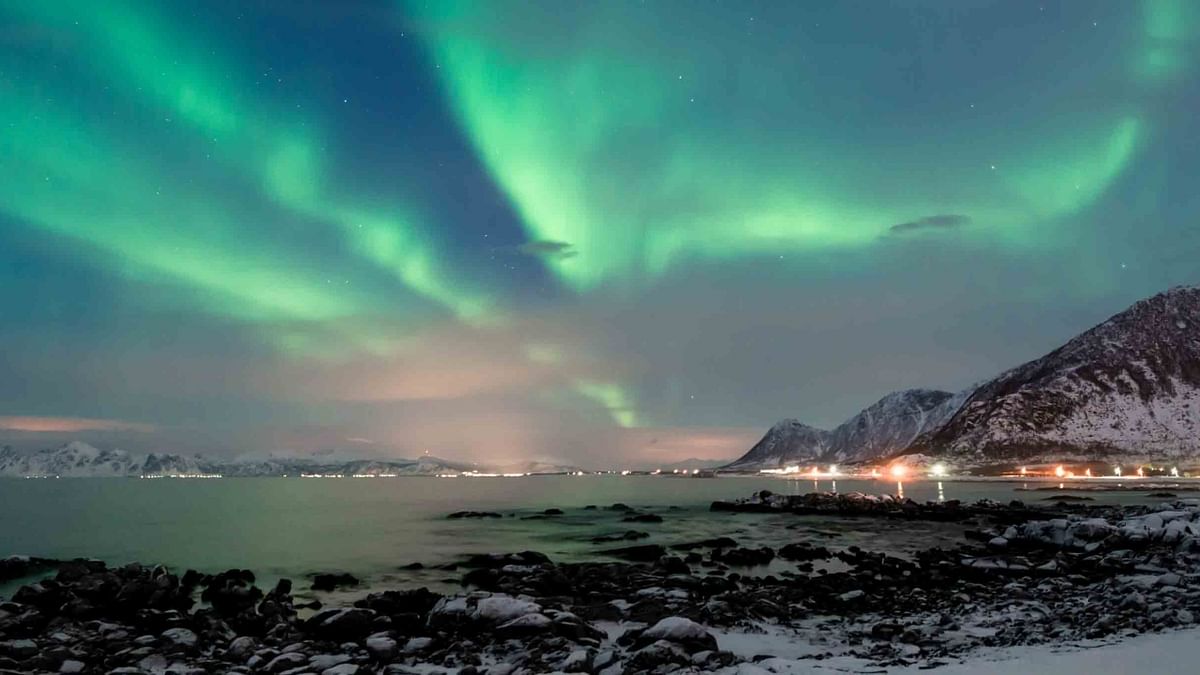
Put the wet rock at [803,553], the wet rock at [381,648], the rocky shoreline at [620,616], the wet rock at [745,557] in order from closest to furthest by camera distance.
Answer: the rocky shoreline at [620,616], the wet rock at [381,648], the wet rock at [745,557], the wet rock at [803,553]

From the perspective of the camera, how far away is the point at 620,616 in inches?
906

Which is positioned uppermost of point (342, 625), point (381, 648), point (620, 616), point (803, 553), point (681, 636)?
point (681, 636)

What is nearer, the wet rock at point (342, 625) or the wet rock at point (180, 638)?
the wet rock at point (180, 638)

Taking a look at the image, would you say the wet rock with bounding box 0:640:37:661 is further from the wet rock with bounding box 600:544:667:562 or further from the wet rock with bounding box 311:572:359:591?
the wet rock with bounding box 600:544:667:562

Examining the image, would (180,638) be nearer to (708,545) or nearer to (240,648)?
(240,648)

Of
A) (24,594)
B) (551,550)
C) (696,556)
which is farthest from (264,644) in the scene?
(551,550)

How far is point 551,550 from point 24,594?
3047 cm

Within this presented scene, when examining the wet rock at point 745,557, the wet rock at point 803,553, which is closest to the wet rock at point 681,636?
the wet rock at point 745,557

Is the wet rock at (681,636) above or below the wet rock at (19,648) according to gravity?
above

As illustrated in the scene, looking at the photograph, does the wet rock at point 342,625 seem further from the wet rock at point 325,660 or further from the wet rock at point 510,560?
the wet rock at point 510,560

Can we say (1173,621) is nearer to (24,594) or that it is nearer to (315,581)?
(315,581)

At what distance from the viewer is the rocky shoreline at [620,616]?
1730cm

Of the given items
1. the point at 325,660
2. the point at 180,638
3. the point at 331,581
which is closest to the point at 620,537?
the point at 331,581

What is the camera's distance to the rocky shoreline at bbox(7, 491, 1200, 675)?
1730 cm
